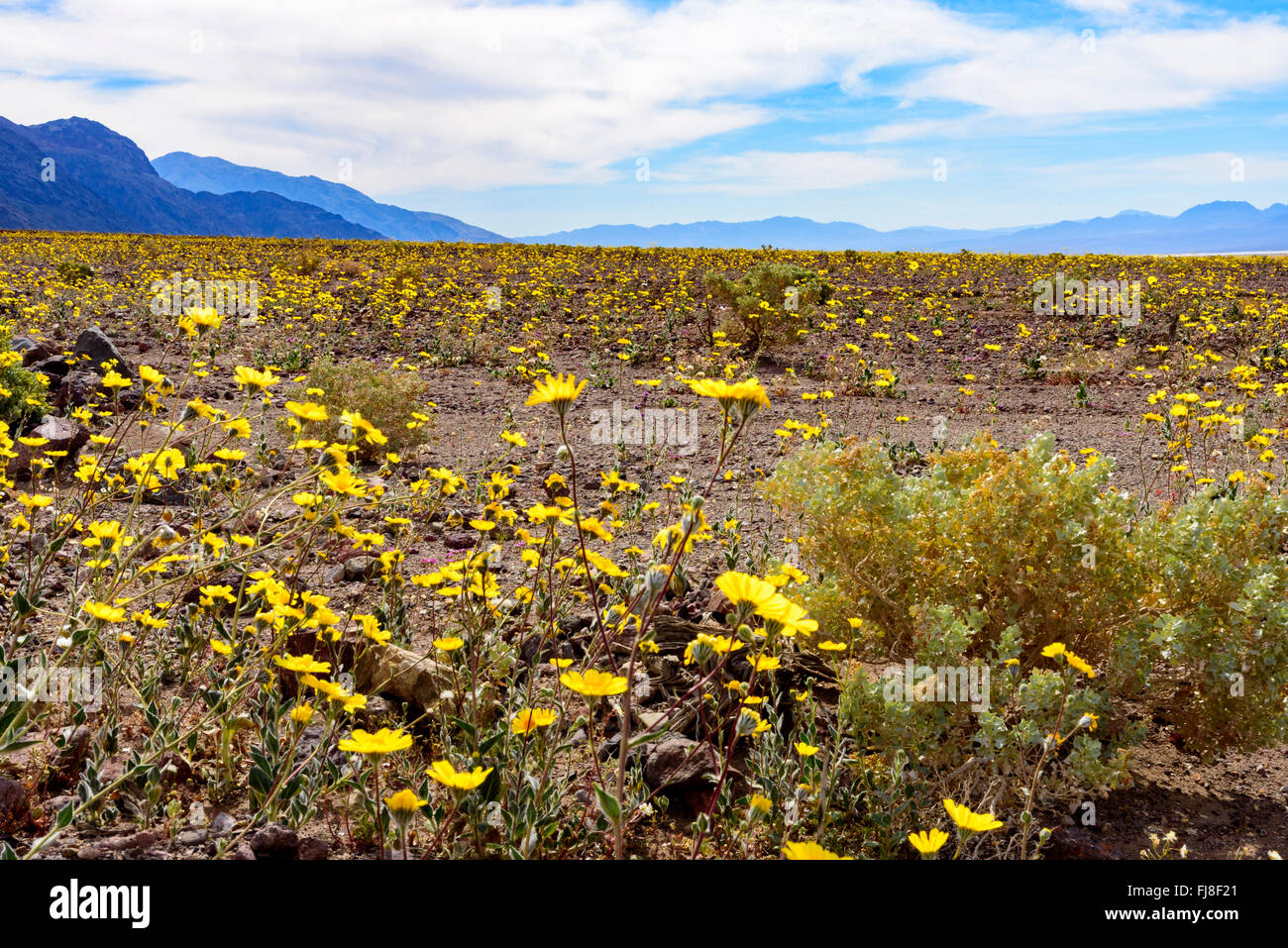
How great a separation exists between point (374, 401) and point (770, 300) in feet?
24.0

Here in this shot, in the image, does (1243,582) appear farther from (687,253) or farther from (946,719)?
(687,253)

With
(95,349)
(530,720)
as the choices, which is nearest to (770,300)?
(95,349)

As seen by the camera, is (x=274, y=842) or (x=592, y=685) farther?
(x=274, y=842)

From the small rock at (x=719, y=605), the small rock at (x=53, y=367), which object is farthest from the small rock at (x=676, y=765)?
the small rock at (x=53, y=367)

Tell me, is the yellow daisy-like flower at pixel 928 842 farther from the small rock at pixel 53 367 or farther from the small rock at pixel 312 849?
the small rock at pixel 53 367

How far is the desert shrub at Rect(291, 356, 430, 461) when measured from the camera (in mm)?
6879

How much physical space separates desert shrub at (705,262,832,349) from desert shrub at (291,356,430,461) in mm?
5723

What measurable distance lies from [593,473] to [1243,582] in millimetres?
4535

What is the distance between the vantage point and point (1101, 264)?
24891mm

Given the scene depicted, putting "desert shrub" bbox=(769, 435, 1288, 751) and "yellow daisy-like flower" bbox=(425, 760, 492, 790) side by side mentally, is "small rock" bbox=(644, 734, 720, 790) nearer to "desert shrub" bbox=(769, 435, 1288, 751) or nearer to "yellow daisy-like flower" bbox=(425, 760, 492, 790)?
"desert shrub" bbox=(769, 435, 1288, 751)

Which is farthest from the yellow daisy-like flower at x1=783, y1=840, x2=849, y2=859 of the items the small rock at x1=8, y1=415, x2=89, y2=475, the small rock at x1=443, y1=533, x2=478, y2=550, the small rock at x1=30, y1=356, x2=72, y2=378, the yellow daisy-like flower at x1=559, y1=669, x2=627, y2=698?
the small rock at x1=30, y1=356, x2=72, y2=378

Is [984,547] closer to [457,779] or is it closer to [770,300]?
[457,779]

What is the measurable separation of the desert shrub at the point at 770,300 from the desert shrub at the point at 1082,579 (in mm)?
8531

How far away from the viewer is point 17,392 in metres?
6.19
